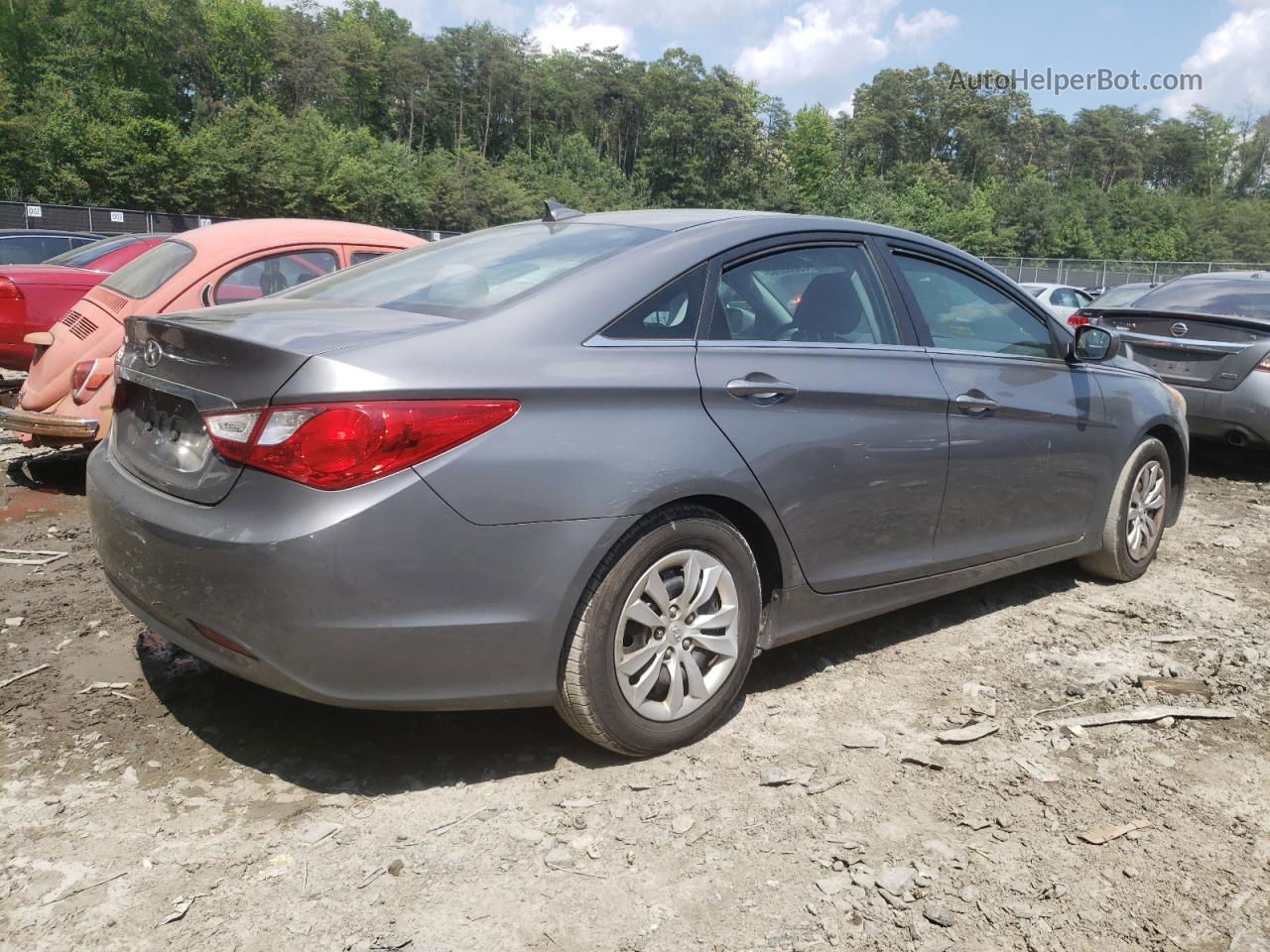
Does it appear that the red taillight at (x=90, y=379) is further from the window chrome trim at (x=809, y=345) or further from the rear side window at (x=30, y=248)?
the rear side window at (x=30, y=248)

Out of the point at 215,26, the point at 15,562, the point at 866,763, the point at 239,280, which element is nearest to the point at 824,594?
the point at 866,763

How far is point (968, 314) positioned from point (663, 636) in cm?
198

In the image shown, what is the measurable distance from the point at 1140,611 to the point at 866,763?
2.18m

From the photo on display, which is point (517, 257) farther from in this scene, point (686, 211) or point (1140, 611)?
point (1140, 611)

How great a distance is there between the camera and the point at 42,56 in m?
73.4

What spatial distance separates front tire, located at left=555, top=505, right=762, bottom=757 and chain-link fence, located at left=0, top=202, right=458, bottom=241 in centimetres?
2380

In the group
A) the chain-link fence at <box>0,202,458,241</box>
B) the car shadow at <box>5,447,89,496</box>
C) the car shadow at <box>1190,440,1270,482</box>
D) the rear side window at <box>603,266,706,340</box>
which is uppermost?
the chain-link fence at <box>0,202,458,241</box>

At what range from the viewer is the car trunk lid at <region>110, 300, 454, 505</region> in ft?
8.42

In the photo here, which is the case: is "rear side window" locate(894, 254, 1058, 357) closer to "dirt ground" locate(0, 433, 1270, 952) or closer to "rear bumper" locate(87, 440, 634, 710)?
"dirt ground" locate(0, 433, 1270, 952)

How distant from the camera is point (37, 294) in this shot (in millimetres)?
9156

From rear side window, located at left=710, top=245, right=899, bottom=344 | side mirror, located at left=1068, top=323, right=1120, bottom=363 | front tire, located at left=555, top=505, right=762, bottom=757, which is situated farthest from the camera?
side mirror, located at left=1068, top=323, right=1120, bottom=363

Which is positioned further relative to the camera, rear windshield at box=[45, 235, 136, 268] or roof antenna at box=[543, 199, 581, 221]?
rear windshield at box=[45, 235, 136, 268]

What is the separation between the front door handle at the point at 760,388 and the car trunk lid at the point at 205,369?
0.91 metres

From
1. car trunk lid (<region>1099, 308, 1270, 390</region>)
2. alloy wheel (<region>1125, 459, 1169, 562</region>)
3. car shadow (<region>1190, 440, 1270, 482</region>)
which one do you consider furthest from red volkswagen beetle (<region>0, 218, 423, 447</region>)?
car shadow (<region>1190, 440, 1270, 482</region>)
